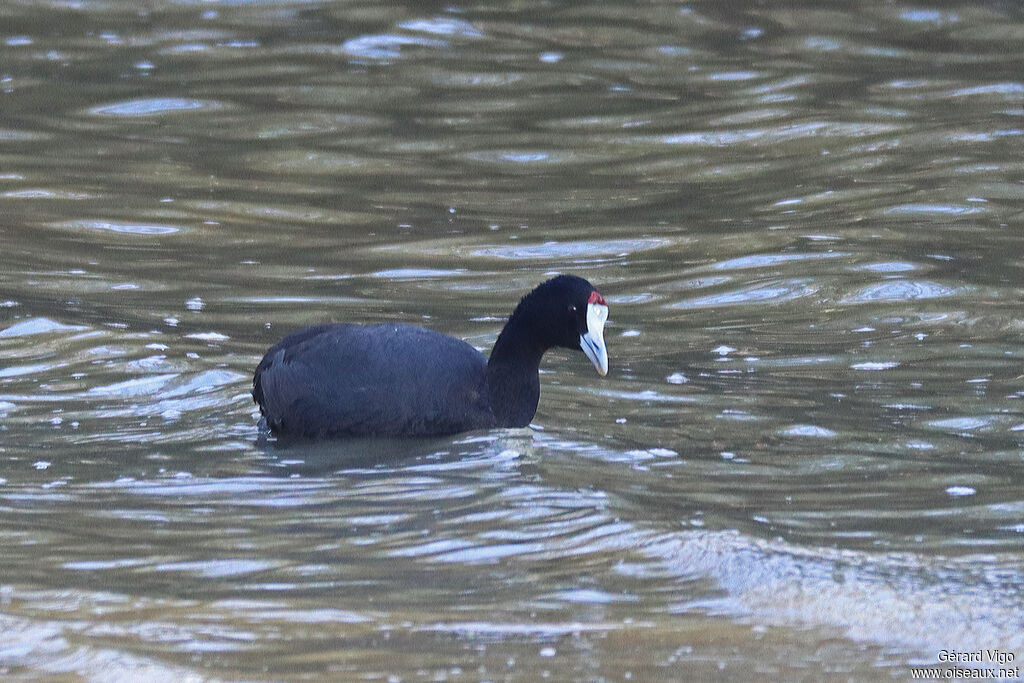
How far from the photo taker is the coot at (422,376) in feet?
22.5

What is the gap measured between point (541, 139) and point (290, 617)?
8528 millimetres

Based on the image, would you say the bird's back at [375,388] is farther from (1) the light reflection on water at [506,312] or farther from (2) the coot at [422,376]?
(1) the light reflection on water at [506,312]

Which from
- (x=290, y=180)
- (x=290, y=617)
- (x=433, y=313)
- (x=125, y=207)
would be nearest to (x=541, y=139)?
(x=290, y=180)

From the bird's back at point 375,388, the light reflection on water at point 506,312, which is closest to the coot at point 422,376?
the bird's back at point 375,388

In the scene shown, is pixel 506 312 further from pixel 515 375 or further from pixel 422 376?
pixel 422 376

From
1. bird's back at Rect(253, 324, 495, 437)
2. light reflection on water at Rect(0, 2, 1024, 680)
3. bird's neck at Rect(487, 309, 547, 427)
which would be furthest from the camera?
bird's neck at Rect(487, 309, 547, 427)

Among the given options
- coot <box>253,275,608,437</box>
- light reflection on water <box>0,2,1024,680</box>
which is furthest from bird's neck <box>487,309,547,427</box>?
light reflection on water <box>0,2,1024,680</box>

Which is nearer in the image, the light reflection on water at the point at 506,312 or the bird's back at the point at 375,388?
the light reflection on water at the point at 506,312

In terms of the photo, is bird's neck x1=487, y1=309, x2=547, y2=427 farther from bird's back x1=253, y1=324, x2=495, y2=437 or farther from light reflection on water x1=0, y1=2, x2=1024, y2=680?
light reflection on water x1=0, y1=2, x2=1024, y2=680

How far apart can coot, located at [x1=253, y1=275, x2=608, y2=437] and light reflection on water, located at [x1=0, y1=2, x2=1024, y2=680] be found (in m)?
0.13

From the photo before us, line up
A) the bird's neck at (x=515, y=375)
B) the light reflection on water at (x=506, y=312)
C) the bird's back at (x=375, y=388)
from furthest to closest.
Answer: the bird's neck at (x=515, y=375) < the bird's back at (x=375, y=388) < the light reflection on water at (x=506, y=312)

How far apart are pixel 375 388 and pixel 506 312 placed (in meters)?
2.25

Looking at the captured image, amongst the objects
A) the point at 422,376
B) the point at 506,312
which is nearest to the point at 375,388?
the point at 422,376

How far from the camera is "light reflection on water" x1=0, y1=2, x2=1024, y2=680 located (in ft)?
15.7
